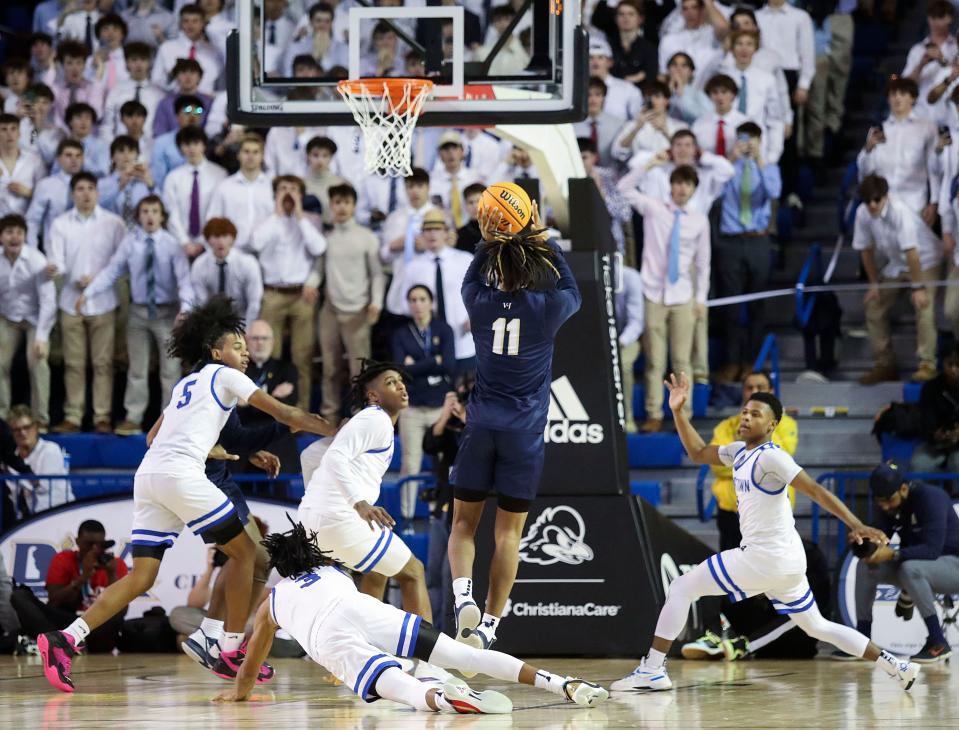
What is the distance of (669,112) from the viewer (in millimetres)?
15742

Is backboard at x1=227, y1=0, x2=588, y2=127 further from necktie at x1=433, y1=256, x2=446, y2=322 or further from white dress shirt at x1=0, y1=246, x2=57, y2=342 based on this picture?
white dress shirt at x1=0, y1=246, x2=57, y2=342

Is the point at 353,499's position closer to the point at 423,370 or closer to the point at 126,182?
the point at 423,370

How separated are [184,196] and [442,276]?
2.90m

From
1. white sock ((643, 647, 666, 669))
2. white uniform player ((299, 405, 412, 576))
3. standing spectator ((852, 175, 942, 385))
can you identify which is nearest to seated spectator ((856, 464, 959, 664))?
white sock ((643, 647, 666, 669))

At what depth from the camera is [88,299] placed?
1470 centimetres

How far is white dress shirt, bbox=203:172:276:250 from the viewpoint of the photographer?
14.9 meters

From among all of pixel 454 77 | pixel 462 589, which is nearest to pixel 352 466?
pixel 462 589

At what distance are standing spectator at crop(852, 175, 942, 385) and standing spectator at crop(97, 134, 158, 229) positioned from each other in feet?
22.2

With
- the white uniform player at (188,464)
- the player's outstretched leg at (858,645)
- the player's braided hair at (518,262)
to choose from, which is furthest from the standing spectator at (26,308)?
the player's outstretched leg at (858,645)

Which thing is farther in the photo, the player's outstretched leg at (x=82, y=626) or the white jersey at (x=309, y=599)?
Result: the player's outstretched leg at (x=82, y=626)

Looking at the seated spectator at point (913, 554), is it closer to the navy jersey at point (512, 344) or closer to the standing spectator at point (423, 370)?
the navy jersey at point (512, 344)

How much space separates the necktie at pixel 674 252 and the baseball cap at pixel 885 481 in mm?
3438

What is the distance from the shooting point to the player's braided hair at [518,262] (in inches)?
324

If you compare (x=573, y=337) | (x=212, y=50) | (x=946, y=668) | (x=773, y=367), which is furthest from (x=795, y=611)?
(x=212, y=50)
